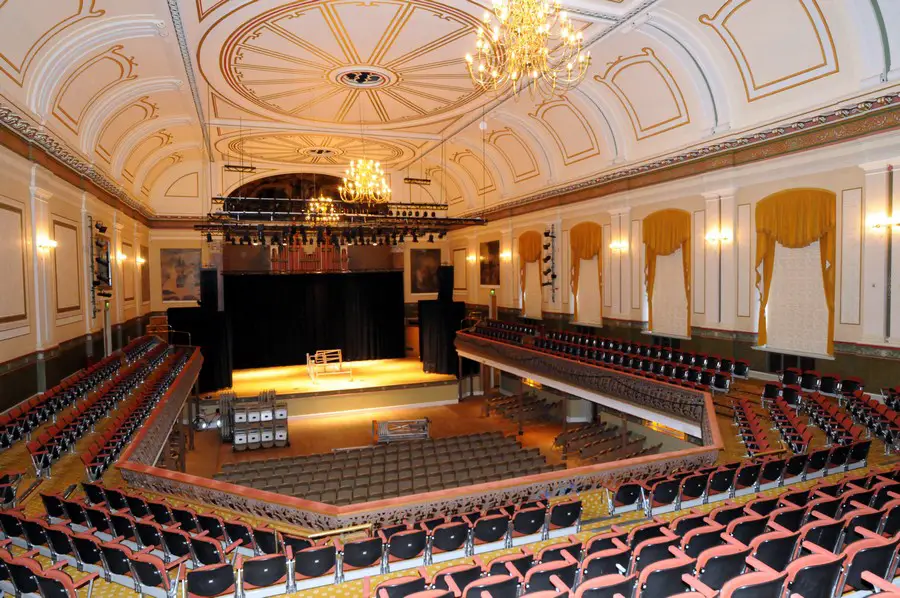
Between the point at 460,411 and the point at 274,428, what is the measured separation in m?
7.12

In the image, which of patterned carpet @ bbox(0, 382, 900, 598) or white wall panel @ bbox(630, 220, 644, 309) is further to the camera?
white wall panel @ bbox(630, 220, 644, 309)

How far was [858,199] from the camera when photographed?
967 cm

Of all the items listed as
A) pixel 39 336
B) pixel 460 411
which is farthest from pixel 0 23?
pixel 460 411

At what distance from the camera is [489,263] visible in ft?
77.4

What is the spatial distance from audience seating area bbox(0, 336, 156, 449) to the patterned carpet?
1.12 ft

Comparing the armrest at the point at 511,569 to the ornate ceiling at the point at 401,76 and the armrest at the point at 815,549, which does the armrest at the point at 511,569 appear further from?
the ornate ceiling at the point at 401,76

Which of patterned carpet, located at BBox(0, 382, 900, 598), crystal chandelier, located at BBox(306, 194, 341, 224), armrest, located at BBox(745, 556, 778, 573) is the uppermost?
crystal chandelier, located at BBox(306, 194, 341, 224)

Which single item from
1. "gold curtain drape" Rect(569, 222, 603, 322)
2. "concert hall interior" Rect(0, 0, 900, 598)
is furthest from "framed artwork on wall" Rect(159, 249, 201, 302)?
"gold curtain drape" Rect(569, 222, 603, 322)

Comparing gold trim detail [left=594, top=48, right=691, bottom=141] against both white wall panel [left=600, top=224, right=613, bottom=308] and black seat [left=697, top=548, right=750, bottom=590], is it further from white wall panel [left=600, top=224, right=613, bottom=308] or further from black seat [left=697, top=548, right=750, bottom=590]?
black seat [left=697, top=548, right=750, bottom=590]

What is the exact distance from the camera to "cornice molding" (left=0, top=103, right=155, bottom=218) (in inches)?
367

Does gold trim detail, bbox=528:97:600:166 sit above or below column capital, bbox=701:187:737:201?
above

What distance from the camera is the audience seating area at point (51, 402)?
853cm

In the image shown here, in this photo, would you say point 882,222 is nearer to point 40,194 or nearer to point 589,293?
point 589,293

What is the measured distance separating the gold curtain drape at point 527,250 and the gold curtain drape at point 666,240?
5.34 metres
